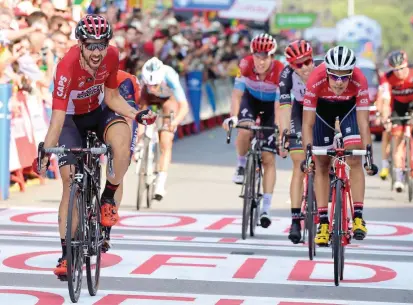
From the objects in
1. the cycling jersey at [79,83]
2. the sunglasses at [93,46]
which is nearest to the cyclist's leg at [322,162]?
the cycling jersey at [79,83]

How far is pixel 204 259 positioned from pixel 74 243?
102 inches

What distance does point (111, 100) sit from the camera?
9539 mm

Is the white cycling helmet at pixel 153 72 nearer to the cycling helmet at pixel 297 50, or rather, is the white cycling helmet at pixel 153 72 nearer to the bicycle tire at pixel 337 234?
the cycling helmet at pixel 297 50

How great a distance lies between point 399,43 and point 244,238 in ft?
608

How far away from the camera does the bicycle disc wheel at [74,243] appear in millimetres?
8461

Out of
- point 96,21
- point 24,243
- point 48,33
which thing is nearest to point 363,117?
point 96,21

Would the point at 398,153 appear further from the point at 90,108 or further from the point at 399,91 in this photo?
the point at 90,108

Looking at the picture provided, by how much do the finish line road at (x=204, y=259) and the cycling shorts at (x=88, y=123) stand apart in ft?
3.76

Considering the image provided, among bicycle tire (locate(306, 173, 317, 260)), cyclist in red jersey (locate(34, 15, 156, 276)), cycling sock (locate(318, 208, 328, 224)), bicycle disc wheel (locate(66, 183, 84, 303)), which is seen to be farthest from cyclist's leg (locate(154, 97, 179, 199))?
bicycle disc wheel (locate(66, 183, 84, 303))

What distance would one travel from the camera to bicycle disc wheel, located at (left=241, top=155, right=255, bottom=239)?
12.3 meters

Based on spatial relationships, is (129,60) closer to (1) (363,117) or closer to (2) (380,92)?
(2) (380,92)

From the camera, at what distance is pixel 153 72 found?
48.0 ft

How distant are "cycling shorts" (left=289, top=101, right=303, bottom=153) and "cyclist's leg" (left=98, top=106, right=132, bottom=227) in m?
2.81

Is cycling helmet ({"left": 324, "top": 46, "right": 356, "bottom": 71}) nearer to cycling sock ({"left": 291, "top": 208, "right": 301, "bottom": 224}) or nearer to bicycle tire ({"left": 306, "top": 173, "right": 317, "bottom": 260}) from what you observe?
bicycle tire ({"left": 306, "top": 173, "right": 317, "bottom": 260})
